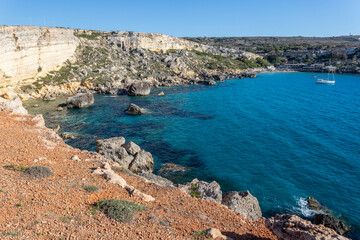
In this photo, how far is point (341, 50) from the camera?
148000 mm

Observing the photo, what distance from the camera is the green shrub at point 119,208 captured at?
12055 mm

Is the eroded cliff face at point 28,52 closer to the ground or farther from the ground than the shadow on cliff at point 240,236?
farther from the ground

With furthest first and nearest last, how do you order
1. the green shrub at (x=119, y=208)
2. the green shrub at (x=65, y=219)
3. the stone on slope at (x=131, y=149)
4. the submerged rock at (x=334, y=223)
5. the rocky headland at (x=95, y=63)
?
the rocky headland at (x=95, y=63) < the stone on slope at (x=131, y=149) < the submerged rock at (x=334, y=223) < the green shrub at (x=119, y=208) < the green shrub at (x=65, y=219)

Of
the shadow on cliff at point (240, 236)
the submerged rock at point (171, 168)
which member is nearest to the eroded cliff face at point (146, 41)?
the submerged rock at point (171, 168)

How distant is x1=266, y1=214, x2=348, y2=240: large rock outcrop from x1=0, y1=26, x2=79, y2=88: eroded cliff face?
58.1 metres

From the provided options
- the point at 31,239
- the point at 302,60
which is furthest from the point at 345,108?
the point at 302,60

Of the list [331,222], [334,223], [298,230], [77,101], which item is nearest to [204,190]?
[298,230]

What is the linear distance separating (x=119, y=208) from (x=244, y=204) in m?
9.79

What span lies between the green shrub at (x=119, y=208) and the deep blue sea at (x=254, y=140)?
10.6m

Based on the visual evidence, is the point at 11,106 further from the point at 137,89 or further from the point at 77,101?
the point at 137,89

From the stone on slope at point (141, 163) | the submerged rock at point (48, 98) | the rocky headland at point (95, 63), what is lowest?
the stone on slope at point (141, 163)

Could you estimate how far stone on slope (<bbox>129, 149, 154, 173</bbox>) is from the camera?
2472 centimetres

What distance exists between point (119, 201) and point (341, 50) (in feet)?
581

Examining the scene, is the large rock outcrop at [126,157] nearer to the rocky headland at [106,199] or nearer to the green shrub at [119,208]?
the rocky headland at [106,199]
